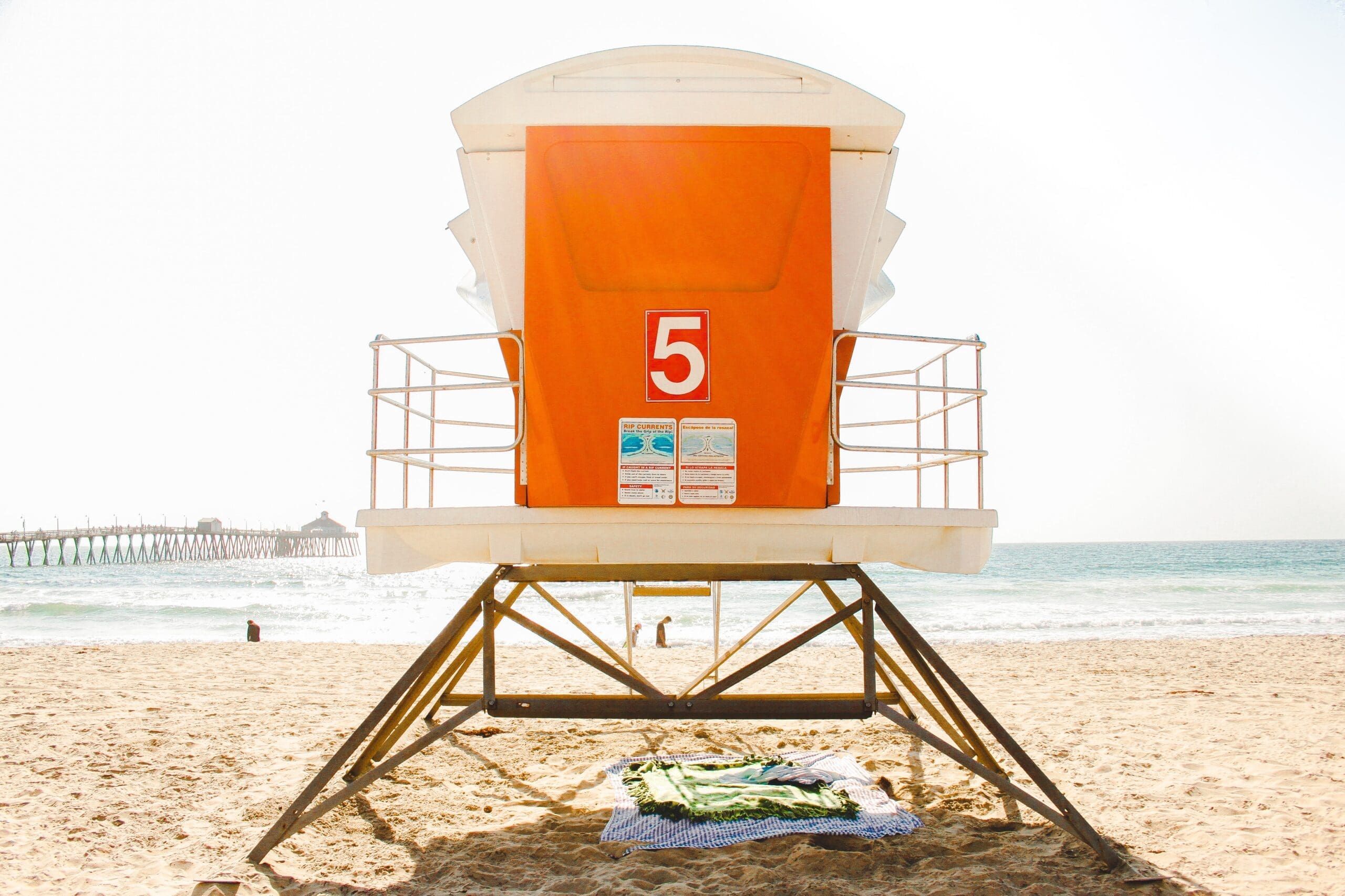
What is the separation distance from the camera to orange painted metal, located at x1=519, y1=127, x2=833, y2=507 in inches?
150

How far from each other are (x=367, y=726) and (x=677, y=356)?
2.35 meters

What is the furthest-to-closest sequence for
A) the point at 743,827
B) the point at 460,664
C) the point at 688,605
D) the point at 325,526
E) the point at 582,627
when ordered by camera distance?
1. the point at 325,526
2. the point at 688,605
3. the point at 582,627
4. the point at 460,664
5. the point at 743,827

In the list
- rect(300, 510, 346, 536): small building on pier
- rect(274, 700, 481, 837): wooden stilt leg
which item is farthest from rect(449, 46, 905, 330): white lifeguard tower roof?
rect(300, 510, 346, 536): small building on pier

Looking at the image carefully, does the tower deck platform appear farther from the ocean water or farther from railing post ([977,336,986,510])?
the ocean water

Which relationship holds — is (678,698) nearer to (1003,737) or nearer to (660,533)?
(660,533)

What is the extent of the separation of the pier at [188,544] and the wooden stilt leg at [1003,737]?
5504 centimetres

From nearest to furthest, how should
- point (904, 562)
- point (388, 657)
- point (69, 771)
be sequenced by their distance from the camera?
point (904, 562), point (69, 771), point (388, 657)

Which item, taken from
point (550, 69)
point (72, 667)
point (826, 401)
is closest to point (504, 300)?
point (550, 69)

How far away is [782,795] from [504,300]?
308cm

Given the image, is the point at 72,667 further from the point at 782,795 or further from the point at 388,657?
the point at 782,795

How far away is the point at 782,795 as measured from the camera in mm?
4742

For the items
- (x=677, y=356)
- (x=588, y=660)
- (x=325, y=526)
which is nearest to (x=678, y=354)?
(x=677, y=356)

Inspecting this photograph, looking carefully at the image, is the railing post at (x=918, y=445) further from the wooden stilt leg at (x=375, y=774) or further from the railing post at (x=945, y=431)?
the wooden stilt leg at (x=375, y=774)

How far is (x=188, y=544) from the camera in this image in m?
62.5
